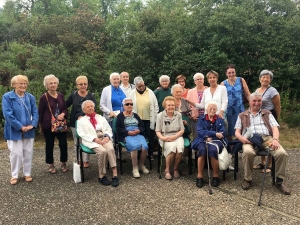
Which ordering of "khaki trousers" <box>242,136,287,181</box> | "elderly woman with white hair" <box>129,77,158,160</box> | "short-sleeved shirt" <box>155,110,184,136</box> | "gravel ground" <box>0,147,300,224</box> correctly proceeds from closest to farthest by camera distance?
"gravel ground" <box>0,147,300,224</box> < "khaki trousers" <box>242,136,287,181</box> < "short-sleeved shirt" <box>155,110,184,136</box> < "elderly woman with white hair" <box>129,77,158,160</box>

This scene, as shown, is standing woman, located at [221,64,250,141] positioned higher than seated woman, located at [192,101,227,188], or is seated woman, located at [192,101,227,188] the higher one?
standing woman, located at [221,64,250,141]

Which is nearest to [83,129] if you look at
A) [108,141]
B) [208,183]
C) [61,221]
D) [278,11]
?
[108,141]

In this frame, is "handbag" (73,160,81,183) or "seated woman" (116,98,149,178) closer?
"handbag" (73,160,81,183)

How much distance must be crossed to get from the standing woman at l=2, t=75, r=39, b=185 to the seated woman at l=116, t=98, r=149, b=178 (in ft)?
4.63

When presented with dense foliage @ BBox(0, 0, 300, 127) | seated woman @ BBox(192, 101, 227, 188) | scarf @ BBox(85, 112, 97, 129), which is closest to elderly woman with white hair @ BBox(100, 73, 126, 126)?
scarf @ BBox(85, 112, 97, 129)

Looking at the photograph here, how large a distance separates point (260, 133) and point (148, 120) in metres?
1.96

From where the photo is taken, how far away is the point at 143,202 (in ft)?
12.5

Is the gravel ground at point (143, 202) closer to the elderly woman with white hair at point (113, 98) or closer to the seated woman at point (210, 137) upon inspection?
the seated woman at point (210, 137)

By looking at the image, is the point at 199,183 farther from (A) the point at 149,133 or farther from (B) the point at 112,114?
(B) the point at 112,114

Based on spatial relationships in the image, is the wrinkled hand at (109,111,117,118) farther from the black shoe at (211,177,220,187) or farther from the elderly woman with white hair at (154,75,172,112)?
the black shoe at (211,177,220,187)

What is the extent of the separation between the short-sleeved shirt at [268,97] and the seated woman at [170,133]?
4.71ft

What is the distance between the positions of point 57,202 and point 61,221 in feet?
1.78

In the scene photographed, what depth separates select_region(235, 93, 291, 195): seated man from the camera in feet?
13.5

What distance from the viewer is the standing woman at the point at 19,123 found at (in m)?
4.36
